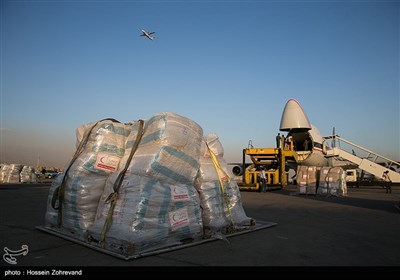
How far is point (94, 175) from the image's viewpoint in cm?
510

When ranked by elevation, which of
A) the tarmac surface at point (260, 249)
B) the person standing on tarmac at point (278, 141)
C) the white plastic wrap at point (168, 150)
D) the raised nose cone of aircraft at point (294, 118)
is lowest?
the tarmac surface at point (260, 249)

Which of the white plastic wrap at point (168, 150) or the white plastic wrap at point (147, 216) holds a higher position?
the white plastic wrap at point (168, 150)

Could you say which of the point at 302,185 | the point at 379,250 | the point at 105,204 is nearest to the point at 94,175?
the point at 105,204

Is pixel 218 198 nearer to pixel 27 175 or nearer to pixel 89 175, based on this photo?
pixel 89 175

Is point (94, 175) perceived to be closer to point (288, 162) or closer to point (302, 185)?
point (302, 185)

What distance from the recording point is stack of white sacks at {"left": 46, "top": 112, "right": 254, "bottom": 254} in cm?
417

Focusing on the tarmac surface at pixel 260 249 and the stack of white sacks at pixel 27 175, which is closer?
the tarmac surface at pixel 260 249

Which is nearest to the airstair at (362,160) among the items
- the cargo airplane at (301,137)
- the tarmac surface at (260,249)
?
the cargo airplane at (301,137)

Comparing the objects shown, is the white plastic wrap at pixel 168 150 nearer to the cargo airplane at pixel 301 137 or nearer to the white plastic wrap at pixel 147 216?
the white plastic wrap at pixel 147 216

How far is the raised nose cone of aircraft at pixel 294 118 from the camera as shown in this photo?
69.0 ft

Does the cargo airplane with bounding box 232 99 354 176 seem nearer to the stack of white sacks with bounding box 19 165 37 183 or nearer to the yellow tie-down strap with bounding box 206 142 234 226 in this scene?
the yellow tie-down strap with bounding box 206 142 234 226

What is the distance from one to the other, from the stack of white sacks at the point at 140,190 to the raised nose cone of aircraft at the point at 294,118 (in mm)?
16239

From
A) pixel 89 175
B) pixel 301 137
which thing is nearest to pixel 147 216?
pixel 89 175

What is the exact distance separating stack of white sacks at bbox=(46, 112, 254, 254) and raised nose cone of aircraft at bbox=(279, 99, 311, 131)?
16.2 metres
